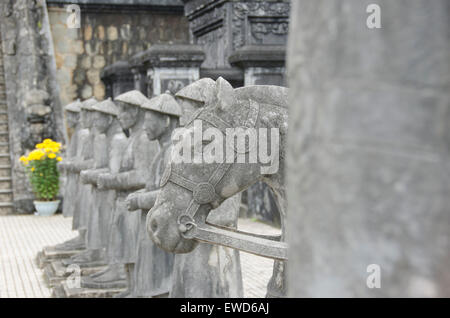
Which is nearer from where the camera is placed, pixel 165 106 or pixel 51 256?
pixel 165 106

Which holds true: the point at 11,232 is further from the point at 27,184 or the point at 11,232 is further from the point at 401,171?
the point at 401,171

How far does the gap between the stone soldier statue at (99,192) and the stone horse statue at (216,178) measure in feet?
14.8

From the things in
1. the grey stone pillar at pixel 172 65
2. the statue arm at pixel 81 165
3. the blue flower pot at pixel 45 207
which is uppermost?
the grey stone pillar at pixel 172 65

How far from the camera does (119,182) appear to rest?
638cm

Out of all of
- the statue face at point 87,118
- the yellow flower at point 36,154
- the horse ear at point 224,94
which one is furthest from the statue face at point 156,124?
the yellow flower at point 36,154

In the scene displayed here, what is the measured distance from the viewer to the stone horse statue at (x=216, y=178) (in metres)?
2.93

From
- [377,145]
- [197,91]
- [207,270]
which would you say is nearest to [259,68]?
[197,91]

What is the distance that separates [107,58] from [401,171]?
16.5m

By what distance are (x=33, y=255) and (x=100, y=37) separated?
8690mm

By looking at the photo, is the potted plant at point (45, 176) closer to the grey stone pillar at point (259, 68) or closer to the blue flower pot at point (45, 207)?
the blue flower pot at point (45, 207)

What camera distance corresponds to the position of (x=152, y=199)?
5.19 meters

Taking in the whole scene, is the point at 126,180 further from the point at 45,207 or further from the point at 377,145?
the point at 45,207

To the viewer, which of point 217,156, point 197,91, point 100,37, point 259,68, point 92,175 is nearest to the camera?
point 217,156

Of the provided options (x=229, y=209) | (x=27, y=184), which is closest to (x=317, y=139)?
(x=229, y=209)
